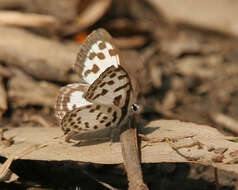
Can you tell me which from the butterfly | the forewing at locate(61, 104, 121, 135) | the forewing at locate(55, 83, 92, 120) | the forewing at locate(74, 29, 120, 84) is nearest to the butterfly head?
the butterfly

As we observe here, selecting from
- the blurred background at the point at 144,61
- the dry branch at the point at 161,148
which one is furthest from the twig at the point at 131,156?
the blurred background at the point at 144,61

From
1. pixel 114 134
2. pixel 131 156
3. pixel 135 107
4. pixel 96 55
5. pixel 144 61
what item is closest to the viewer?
pixel 131 156

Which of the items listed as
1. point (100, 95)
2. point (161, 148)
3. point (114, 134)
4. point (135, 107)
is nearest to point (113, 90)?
point (100, 95)

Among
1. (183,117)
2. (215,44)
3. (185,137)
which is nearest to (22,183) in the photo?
(185,137)

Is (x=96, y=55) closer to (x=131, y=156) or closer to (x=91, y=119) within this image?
(x=91, y=119)

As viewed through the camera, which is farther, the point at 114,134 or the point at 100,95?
the point at 114,134

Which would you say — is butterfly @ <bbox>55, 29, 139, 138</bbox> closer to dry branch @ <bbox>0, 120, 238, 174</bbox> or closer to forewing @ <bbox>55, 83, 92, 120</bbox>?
forewing @ <bbox>55, 83, 92, 120</bbox>
